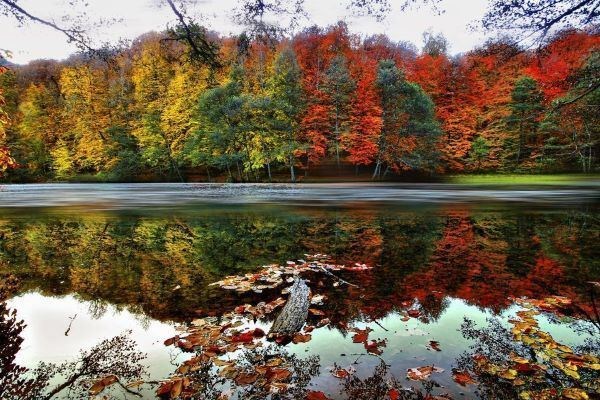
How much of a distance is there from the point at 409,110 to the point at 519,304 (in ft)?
120

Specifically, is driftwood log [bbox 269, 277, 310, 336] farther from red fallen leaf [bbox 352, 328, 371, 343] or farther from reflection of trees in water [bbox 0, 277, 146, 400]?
reflection of trees in water [bbox 0, 277, 146, 400]

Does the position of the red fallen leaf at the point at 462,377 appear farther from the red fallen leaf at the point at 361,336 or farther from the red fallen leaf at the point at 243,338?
the red fallen leaf at the point at 243,338

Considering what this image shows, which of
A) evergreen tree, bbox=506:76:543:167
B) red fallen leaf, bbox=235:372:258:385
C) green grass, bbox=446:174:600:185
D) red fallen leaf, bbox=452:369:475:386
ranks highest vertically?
evergreen tree, bbox=506:76:543:167

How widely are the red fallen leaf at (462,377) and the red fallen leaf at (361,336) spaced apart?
86 cm

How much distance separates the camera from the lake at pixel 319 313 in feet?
9.06

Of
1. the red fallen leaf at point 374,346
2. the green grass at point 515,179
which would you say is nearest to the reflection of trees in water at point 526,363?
the red fallen leaf at point 374,346

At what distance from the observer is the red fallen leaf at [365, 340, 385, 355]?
10.6 ft

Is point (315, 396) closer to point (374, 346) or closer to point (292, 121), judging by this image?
point (374, 346)

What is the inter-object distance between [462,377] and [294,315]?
163 centimetres

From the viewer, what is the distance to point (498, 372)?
2832 mm

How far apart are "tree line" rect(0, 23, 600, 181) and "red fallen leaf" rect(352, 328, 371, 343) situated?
1397 inches

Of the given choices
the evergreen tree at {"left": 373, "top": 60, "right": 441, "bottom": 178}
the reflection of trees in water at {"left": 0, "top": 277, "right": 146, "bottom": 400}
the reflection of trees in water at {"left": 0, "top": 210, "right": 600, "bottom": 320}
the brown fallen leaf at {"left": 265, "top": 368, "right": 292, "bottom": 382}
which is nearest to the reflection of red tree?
the reflection of trees in water at {"left": 0, "top": 210, "right": 600, "bottom": 320}

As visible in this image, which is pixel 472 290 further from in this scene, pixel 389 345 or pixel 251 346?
pixel 251 346

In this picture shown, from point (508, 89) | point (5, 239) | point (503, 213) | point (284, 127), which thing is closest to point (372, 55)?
point (508, 89)
